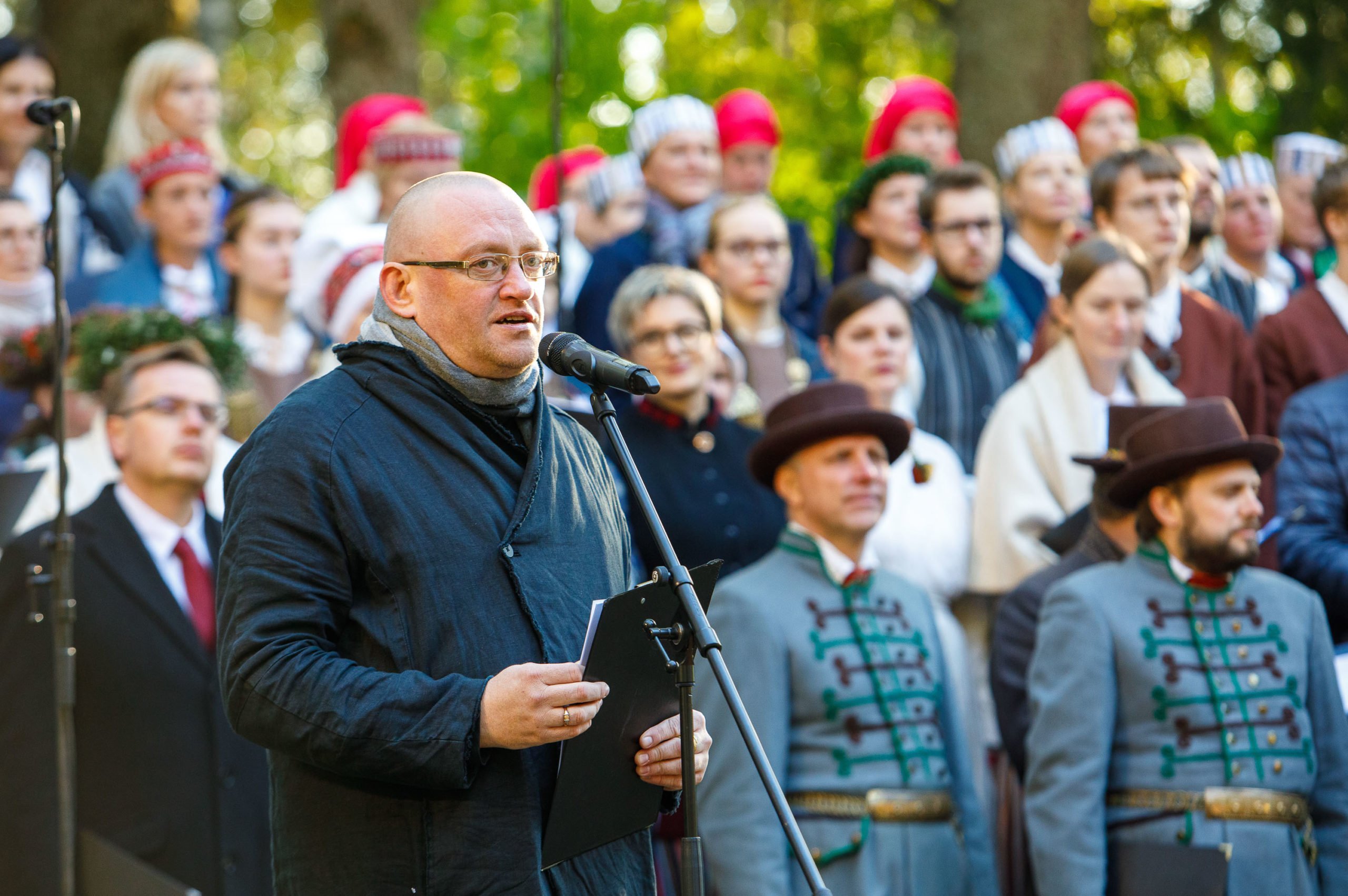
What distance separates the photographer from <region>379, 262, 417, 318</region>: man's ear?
346 centimetres

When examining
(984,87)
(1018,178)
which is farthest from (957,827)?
(984,87)

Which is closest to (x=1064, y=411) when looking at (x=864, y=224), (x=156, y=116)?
(x=864, y=224)

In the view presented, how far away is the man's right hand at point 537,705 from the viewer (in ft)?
9.96

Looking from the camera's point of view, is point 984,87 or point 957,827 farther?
point 984,87

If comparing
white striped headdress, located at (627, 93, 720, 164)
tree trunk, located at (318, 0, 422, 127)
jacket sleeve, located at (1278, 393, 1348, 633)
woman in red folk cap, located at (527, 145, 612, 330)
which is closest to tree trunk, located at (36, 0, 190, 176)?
tree trunk, located at (318, 0, 422, 127)

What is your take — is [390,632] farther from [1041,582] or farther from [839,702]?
[1041,582]

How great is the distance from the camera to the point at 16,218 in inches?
287

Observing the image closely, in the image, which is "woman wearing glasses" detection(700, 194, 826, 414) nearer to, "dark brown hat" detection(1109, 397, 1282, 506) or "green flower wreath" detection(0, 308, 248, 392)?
"dark brown hat" detection(1109, 397, 1282, 506)

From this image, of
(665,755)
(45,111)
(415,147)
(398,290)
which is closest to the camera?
(665,755)

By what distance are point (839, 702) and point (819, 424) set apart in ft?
3.02

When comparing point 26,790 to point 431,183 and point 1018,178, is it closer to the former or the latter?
point 431,183

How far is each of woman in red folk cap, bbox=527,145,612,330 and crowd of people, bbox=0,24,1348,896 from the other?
9 centimetres

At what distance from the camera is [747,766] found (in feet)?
17.1

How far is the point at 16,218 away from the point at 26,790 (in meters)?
2.86
